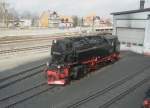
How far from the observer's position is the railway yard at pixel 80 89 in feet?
47.8

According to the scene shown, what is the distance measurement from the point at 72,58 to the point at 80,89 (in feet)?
8.12

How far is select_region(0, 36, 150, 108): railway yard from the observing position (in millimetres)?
14570

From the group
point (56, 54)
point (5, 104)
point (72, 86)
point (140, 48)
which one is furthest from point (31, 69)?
point (140, 48)

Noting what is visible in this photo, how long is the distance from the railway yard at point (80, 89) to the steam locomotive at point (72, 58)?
514 millimetres

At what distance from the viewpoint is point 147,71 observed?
71.2 ft

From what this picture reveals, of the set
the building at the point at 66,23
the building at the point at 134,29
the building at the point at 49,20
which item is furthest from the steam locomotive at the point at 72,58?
the building at the point at 49,20

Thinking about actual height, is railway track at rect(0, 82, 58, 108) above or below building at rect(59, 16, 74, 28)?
below

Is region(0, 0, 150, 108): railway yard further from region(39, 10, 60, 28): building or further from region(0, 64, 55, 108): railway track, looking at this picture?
region(39, 10, 60, 28): building

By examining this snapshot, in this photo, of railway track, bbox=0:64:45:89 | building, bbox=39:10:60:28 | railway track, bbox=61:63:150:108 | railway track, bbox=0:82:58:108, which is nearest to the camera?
railway track, bbox=61:63:150:108

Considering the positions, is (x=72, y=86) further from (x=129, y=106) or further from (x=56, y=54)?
(x=129, y=106)

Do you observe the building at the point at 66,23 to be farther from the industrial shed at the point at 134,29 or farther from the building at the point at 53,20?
the industrial shed at the point at 134,29

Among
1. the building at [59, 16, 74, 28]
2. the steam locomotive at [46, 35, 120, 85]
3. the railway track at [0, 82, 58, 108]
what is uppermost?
the building at [59, 16, 74, 28]

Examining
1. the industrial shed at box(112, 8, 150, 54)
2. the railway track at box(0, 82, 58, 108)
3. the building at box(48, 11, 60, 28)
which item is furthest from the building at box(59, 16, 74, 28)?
the railway track at box(0, 82, 58, 108)

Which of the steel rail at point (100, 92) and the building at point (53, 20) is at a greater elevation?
the building at point (53, 20)
